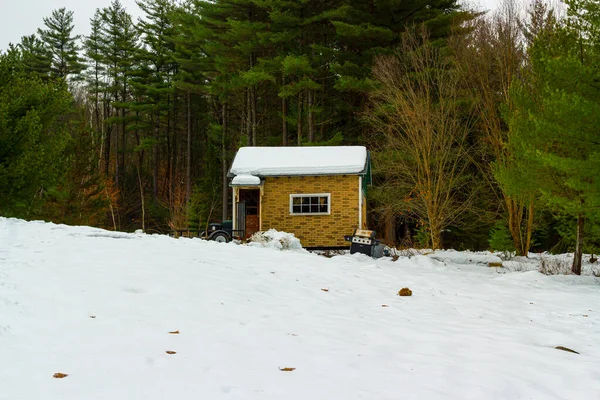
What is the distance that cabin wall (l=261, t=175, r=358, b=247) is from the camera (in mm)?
15625

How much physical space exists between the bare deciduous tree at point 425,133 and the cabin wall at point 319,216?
2.49 metres

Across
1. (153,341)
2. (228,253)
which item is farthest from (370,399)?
(228,253)

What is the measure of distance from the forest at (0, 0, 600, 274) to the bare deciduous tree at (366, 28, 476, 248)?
90 millimetres

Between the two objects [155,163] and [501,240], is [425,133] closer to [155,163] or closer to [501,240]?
[501,240]

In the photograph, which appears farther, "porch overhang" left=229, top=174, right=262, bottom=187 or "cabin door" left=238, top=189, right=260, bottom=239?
"cabin door" left=238, top=189, right=260, bottom=239

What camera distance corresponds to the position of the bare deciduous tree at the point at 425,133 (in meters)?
16.2

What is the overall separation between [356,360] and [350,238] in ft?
32.5

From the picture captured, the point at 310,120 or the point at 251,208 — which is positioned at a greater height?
the point at 310,120

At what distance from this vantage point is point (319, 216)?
15.7 metres

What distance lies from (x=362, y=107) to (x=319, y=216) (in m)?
8.98

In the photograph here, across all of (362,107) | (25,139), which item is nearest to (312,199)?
(362,107)

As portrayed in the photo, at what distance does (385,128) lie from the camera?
67.4ft

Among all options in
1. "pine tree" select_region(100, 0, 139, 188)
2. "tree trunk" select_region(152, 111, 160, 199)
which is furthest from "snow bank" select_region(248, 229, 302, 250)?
"pine tree" select_region(100, 0, 139, 188)

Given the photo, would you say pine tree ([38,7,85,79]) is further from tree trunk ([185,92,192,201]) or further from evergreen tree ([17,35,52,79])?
tree trunk ([185,92,192,201])
